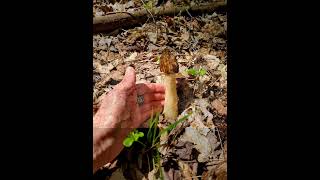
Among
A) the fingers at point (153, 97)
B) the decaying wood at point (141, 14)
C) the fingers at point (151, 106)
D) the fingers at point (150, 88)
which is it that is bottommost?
the fingers at point (151, 106)

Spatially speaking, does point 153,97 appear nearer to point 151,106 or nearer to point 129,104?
point 151,106

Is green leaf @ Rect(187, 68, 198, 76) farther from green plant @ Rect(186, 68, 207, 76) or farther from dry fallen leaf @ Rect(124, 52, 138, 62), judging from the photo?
dry fallen leaf @ Rect(124, 52, 138, 62)

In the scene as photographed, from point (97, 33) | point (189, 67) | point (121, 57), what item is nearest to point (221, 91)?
point (189, 67)

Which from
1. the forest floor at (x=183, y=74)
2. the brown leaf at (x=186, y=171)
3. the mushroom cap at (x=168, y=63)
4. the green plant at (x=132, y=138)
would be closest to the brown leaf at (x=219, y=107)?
the forest floor at (x=183, y=74)

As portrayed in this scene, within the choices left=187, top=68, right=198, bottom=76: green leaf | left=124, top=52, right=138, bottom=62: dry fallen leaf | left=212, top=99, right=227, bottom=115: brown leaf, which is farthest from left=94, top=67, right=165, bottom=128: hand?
left=212, top=99, right=227, bottom=115: brown leaf

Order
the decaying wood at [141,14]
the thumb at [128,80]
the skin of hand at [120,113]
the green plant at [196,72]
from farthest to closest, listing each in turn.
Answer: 1. the decaying wood at [141,14]
2. the green plant at [196,72]
3. the thumb at [128,80]
4. the skin of hand at [120,113]

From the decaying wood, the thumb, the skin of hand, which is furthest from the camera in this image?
the decaying wood

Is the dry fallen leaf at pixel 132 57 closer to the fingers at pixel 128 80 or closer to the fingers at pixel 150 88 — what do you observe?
the fingers at pixel 128 80
